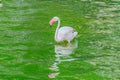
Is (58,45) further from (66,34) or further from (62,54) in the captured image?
(62,54)

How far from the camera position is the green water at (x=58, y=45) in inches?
491

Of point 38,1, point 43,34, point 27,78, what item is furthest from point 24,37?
point 38,1

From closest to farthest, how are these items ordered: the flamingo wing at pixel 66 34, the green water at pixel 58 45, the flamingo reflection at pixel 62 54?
the green water at pixel 58 45 → the flamingo reflection at pixel 62 54 → the flamingo wing at pixel 66 34

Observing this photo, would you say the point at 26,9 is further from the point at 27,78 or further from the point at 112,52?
the point at 27,78

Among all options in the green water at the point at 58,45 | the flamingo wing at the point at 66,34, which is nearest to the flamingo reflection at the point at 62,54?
the green water at the point at 58,45

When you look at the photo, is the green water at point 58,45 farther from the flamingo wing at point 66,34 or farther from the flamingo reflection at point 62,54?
the flamingo wing at point 66,34

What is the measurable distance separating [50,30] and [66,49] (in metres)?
3.29

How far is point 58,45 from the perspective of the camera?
15680 mm

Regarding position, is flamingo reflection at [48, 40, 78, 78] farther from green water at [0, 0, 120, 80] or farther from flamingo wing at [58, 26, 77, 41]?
flamingo wing at [58, 26, 77, 41]

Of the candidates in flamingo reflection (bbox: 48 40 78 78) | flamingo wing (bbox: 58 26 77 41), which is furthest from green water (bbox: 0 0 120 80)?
flamingo wing (bbox: 58 26 77 41)

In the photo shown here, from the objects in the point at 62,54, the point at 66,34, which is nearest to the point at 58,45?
the point at 66,34

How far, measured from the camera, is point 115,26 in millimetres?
18516

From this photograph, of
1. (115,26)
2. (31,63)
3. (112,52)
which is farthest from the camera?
(115,26)

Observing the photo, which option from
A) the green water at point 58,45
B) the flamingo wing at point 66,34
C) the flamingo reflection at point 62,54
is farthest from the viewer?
the flamingo wing at point 66,34
